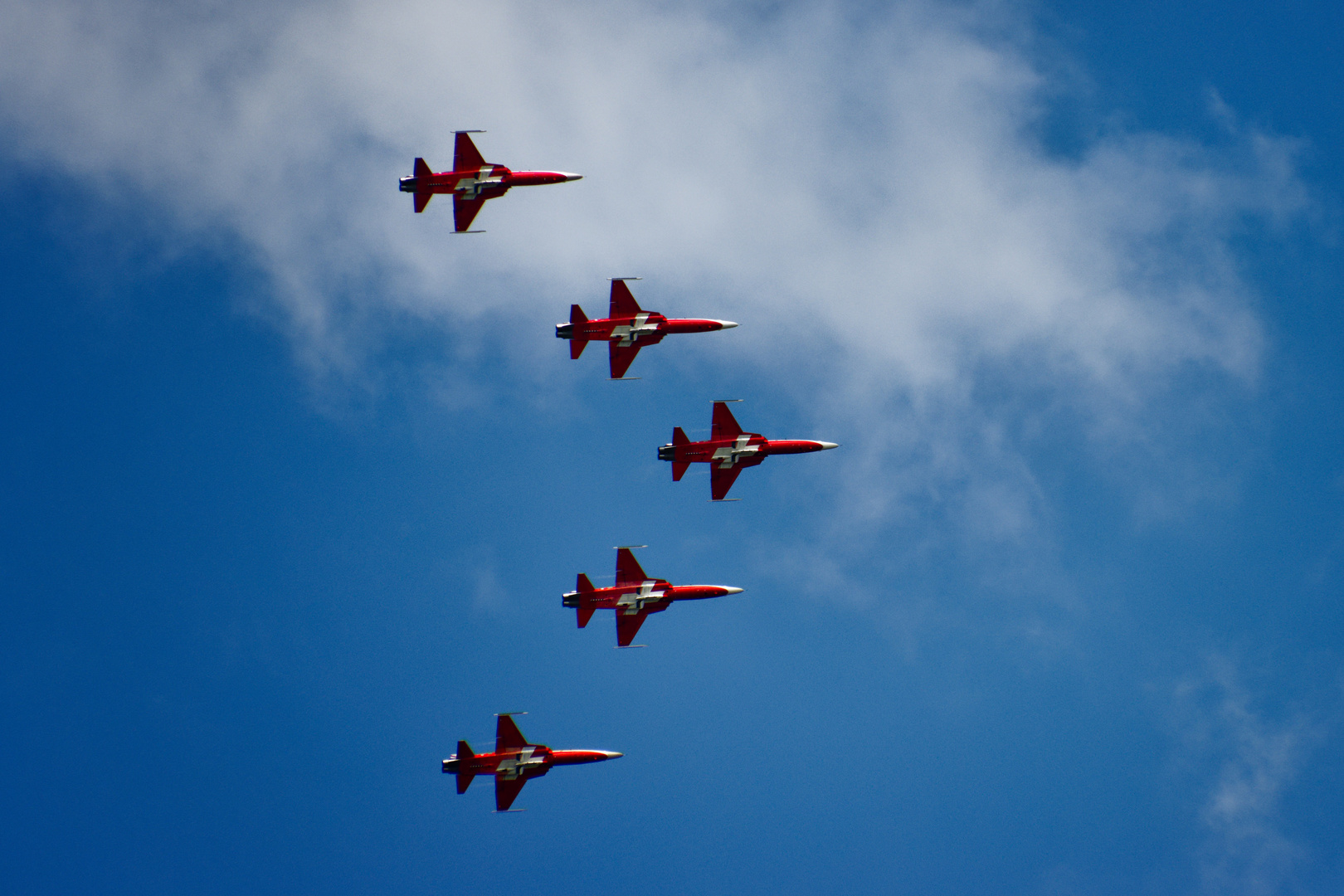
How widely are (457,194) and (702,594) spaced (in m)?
35.9

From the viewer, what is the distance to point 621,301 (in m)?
97.1

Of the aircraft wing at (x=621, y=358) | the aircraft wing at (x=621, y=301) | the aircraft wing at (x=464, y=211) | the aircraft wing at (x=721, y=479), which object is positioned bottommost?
the aircraft wing at (x=721, y=479)

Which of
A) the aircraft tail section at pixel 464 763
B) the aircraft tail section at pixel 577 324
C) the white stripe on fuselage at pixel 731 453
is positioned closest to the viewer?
the aircraft tail section at pixel 464 763

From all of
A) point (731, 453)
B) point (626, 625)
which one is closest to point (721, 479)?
point (731, 453)

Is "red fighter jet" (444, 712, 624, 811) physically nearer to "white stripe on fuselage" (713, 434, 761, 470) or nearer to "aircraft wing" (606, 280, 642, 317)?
"white stripe on fuselage" (713, 434, 761, 470)

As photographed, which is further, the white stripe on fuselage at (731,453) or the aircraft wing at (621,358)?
the white stripe on fuselage at (731,453)

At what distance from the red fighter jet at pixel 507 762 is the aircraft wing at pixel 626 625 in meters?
8.58

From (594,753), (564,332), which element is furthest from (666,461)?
(594,753)

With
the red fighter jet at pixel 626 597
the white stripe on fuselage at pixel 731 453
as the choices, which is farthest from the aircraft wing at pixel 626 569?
the white stripe on fuselage at pixel 731 453

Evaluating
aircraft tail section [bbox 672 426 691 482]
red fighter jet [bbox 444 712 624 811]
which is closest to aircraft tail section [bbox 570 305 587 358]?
aircraft tail section [bbox 672 426 691 482]

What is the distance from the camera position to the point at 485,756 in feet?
310

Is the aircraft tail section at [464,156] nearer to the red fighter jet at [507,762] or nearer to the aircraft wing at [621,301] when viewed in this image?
the aircraft wing at [621,301]

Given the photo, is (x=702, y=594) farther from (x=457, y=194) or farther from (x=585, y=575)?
(x=457, y=194)

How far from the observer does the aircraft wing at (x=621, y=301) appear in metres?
96.8
